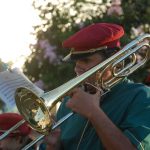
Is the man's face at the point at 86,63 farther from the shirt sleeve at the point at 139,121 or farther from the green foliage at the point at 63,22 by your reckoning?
the green foliage at the point at 63,22

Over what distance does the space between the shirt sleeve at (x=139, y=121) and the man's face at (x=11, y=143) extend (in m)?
1.41

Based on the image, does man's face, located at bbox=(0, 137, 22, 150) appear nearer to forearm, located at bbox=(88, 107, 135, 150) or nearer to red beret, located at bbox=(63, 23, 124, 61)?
red beret, located at bbox=(63, 23, 124, 61)

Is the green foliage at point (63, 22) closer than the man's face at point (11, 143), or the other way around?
the man's face at point (11, 143)

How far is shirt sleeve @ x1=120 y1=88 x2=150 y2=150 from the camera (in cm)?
349

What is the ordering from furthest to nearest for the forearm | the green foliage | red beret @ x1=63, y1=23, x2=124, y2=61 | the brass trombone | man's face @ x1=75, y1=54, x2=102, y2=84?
the green foliage → red beret @ x1=63, y1=23, x2=124, y2=61 → man's face @ x1=75, y1=54, x2=102, y2=84 → the brass trombone → the forearm

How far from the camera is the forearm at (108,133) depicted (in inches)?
134

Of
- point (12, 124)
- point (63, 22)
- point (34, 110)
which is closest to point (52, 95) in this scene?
point (34, 110)

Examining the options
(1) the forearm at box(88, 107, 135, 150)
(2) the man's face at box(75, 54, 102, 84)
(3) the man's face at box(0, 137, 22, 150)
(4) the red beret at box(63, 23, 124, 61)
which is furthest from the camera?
(3) the man's face at box(0, 137, 22, 150)

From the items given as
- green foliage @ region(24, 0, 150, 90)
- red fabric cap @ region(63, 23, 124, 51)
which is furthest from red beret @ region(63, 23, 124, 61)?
green foliage @ region(24, 0, 150, 90)

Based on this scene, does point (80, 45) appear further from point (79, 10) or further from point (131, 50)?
point (79, 10)

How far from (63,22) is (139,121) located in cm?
625

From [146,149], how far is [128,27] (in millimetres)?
6228

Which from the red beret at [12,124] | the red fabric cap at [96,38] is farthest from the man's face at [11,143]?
the red fabric cap at [96,38]

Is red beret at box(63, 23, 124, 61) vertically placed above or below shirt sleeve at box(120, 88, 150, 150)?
above
